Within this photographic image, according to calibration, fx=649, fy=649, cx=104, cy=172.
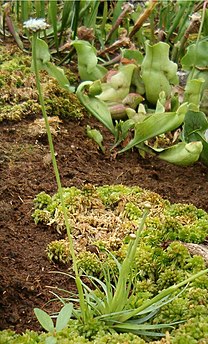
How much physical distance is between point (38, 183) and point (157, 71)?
0.80 m

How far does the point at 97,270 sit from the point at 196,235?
1.19 feet

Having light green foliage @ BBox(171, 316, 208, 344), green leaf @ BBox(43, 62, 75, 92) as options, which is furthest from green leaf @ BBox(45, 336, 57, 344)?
green leaf @ BBox(43, 62, 75, 92)

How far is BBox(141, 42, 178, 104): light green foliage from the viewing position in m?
2.82

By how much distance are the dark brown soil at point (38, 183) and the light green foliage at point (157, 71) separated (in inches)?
12.0

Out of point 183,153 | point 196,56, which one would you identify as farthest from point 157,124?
point 196,56

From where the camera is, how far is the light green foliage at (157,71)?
9.24 feet

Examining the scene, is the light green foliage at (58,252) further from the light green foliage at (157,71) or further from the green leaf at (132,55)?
the green leaf at (132,55)

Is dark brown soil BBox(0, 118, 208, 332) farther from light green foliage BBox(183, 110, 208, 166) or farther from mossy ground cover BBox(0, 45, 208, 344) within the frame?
light green foliage BBox(183, 110, 208, 166)

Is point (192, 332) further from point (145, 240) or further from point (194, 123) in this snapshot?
point (194, 123)

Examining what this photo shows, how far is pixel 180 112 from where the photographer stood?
8.58 feet

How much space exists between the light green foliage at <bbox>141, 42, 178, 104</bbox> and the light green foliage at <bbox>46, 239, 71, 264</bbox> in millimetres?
1062

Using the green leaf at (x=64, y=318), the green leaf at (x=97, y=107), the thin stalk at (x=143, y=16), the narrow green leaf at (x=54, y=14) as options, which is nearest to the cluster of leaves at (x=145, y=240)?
the green leaf at (x=64, y=318)

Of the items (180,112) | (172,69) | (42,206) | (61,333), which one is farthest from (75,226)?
(172,69)

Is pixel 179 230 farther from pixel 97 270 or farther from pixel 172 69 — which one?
pixel 172 69
